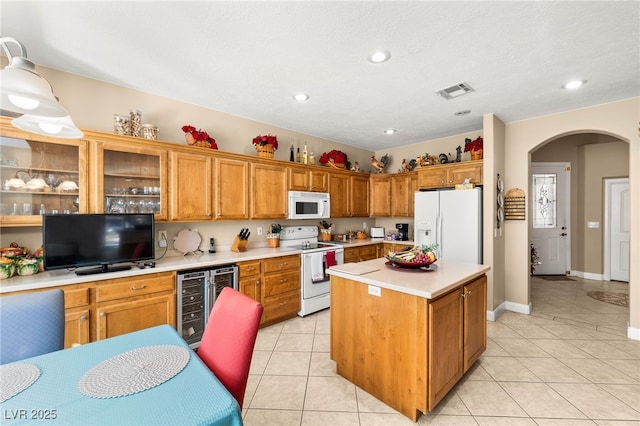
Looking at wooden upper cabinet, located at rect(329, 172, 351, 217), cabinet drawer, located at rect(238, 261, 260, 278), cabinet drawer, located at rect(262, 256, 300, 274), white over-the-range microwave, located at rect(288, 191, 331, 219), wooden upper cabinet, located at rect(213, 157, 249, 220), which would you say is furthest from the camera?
wooden upper cabinet, located at rect(329, 172, 351, 217)

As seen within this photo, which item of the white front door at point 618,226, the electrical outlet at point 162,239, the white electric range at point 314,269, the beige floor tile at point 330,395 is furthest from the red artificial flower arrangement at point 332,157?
the white front door at point 618,226

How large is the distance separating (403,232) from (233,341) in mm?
4171

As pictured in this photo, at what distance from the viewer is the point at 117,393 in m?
1.00

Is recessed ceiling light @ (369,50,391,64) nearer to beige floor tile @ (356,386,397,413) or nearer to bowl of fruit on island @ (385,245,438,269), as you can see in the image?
bowl of fruit on island @ (385,245,438,269)

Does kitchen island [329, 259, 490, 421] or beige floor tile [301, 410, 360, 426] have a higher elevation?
kitchen island [329, 259, 490, 421]

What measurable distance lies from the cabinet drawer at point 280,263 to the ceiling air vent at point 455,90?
2.60 m

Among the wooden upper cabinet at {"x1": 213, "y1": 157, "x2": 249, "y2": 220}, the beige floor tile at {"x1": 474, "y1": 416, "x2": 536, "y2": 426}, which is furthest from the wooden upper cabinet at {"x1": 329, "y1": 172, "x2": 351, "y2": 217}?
the beige floor tile at {"x1": 474, "y1": 416, "x2": 536, "y2": 426}

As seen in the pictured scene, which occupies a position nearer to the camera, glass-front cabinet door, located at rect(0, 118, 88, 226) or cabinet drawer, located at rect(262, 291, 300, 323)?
glass-front cabinet door, located at rect(0, 118, 88, 226)

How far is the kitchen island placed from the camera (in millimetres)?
1821

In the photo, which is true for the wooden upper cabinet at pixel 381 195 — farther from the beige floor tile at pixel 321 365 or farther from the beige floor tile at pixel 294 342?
the beige floor tile at pixel 321 365

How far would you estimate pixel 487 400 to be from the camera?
81.9 inches

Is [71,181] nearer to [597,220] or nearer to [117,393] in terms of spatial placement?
[117,393]

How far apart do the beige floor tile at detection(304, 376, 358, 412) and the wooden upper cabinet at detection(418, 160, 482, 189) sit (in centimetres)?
318

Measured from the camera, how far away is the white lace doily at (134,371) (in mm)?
1031
